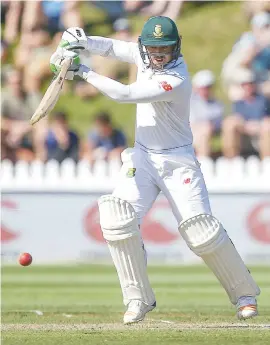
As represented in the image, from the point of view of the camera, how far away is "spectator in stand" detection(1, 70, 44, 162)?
48.8 feet

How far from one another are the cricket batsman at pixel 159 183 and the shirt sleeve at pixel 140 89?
0.03 ft

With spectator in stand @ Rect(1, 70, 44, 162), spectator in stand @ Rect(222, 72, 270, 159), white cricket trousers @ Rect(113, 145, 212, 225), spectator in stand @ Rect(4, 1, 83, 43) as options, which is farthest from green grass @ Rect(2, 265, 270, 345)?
spectator in stand @ Rect(4, 1, 83, 43)

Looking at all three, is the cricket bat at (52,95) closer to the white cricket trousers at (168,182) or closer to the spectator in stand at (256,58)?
the white cricket trousers at (168,182)

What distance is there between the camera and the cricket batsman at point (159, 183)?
7133mm

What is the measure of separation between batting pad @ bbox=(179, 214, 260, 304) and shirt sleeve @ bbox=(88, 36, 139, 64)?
1209 millimetres

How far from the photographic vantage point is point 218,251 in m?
7.23

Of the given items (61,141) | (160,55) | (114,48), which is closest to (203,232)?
(160,55)

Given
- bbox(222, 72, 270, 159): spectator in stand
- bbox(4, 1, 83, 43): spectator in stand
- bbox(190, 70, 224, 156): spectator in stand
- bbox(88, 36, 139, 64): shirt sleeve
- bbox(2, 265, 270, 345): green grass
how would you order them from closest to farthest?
bbox(2, 265, 270, 345): green grass → bbox(88, 36, 139, 64): shirt sleeve → bbox(222, 72, 270, 159): spectator in stand → bbox(190, 70, 224, 156): spectator in stand → bbox(4, 1, 83, 43): spectator in stand

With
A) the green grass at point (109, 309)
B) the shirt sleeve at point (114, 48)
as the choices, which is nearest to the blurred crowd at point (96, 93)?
the green grass at point (109, 309)

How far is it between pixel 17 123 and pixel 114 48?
755cm

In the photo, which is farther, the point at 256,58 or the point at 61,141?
the point at 256,58

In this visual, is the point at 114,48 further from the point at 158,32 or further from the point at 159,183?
the point at 159,183

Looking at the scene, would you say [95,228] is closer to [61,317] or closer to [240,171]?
[240,171]

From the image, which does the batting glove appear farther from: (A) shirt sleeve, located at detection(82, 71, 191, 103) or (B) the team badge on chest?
(B) the team badge on chest
